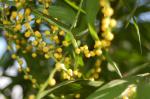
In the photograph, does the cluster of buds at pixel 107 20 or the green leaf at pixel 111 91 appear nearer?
the cluster of buds at pixel 107 20

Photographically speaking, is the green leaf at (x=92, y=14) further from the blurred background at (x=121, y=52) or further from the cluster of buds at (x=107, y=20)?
the blurred background at (x=121, y=52)

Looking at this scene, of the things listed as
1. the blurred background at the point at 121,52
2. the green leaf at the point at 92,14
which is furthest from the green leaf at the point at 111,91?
the blurred background at the point at 121,52

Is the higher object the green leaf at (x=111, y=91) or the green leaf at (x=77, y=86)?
the green leaf at (x=111, y=91)

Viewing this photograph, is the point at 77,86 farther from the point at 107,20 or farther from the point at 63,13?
the point at 107,20

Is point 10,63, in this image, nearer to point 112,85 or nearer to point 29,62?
point 29,62

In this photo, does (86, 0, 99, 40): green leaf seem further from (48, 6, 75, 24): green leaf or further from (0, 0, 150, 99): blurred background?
(0, 0, 150, 99): blurred background

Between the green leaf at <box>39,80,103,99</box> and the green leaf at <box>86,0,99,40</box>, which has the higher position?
the green leaf at <box>86,0,99,40</box>

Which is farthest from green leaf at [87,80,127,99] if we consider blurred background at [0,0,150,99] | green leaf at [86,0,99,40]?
blurred background at [0,0,150,99]
